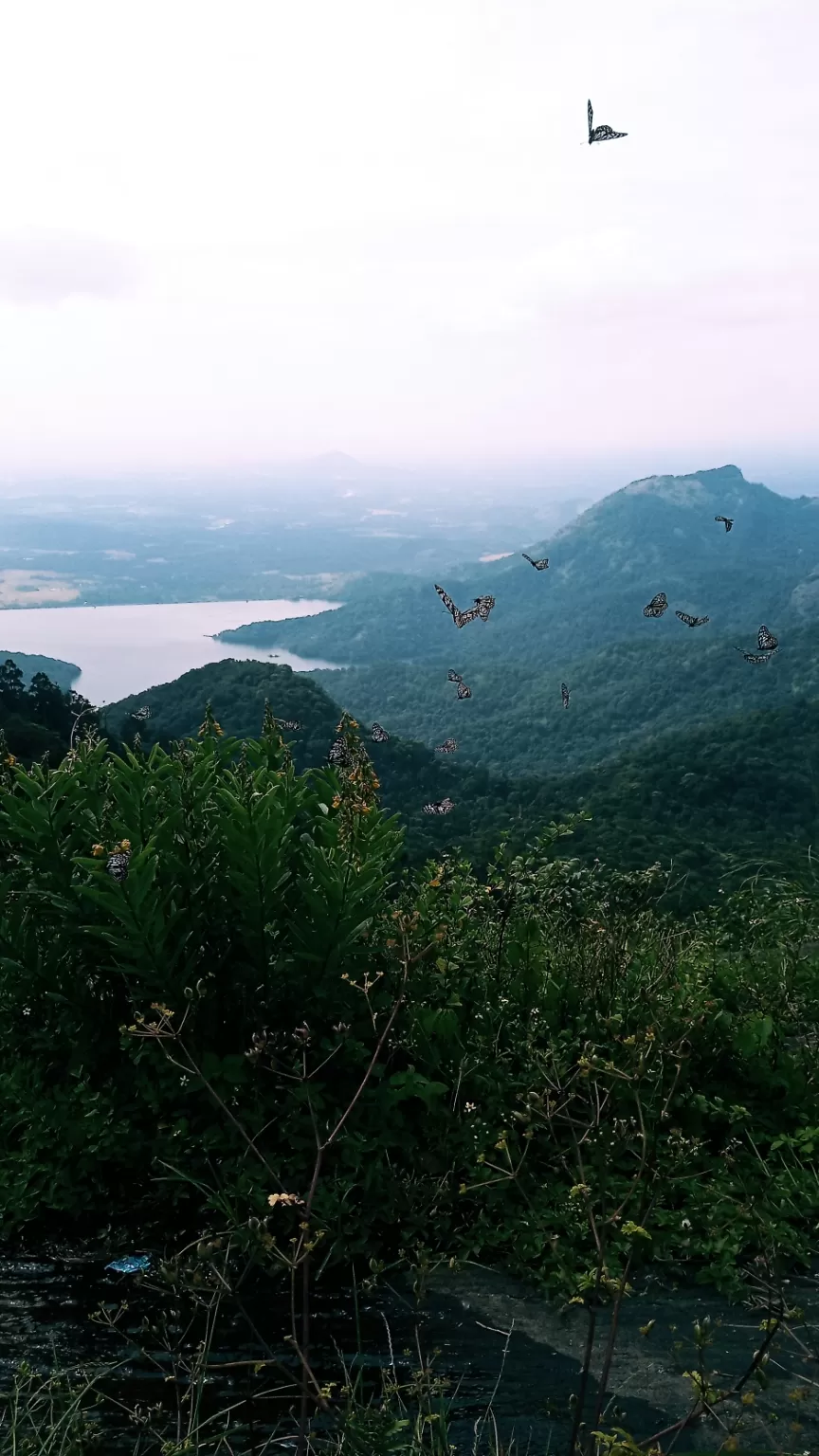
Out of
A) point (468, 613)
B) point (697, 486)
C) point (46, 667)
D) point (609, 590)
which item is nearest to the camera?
point (468, 613)

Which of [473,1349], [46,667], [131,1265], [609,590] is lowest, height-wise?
[473,1349]

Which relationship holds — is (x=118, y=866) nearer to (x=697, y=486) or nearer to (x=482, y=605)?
(x=482, y=605)

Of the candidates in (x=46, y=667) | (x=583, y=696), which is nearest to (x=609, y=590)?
(x=583, y=696)

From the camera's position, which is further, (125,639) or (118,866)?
(125,639)

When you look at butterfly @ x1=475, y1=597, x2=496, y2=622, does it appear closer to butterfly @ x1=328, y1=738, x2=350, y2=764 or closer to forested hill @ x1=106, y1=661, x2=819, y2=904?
butterfly @ x1=328, y1=738, x2=350, y2=764

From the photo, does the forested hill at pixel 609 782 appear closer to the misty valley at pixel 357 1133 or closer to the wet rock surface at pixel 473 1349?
the misty valley at pixel 357 1133

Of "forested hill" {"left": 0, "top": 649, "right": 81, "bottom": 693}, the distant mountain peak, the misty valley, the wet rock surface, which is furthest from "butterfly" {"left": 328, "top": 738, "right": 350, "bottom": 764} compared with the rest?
the distant mountain peak

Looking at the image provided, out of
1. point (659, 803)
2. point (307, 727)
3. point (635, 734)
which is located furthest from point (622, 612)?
point (307, 727)
